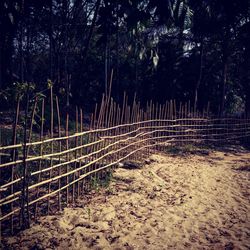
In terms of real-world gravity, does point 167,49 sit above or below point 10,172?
above

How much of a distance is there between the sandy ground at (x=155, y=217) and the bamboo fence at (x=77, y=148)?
12.8 inches

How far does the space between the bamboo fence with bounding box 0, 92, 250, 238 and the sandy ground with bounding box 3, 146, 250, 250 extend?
12.8 inches

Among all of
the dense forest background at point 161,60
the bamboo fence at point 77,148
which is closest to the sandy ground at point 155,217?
the bamboo fence at point 77,148

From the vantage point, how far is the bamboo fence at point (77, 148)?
3.38m

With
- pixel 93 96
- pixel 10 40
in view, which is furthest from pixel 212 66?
pixel 10 40

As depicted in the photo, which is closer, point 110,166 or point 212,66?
point 110,166

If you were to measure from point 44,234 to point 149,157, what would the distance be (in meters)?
4.54

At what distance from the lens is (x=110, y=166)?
5.85m

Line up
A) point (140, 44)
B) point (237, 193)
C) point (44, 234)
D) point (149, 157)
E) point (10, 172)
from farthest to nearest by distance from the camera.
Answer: point (140, 44) → point (149, 157) → point (237, 193) → point (10, 172) → point (44, 234)

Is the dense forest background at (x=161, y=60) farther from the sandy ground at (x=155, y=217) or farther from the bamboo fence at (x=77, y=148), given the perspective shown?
the sandy ground at (x=155, y=217)

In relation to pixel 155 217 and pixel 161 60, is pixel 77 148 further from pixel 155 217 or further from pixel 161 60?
pixel 161 60

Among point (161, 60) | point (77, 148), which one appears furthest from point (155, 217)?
point (161, 60)

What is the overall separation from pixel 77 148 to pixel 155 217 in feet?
5.03

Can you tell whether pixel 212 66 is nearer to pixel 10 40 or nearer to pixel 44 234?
pixel 10 40
